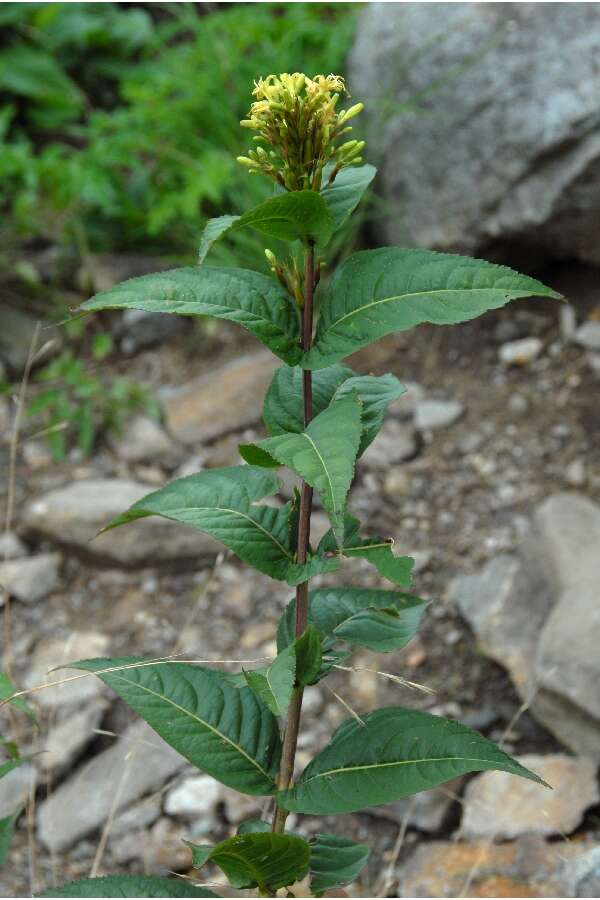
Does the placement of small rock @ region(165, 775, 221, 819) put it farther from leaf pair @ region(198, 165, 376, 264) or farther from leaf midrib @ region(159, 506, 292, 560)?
leaf pair @ region(198, 165, 376, 264)

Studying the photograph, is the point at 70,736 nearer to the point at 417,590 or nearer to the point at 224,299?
the point at 417,590

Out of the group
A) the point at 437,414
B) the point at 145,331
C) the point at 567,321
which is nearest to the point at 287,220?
the point at 437,414

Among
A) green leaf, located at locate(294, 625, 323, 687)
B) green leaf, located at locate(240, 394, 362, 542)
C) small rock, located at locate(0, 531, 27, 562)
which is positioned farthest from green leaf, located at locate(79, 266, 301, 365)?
small rock, located at locate(0, 531, 27, 562)

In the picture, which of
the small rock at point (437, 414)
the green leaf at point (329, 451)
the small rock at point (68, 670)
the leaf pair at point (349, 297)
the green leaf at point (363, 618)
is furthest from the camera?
the small rock at point (437, 414)

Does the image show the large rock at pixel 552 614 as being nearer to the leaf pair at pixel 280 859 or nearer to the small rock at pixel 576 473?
the small rock at pixel 576 473

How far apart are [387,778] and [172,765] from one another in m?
1.48

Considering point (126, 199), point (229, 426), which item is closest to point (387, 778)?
point (229, 426)

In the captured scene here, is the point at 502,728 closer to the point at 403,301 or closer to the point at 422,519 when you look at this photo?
the point at 422,519

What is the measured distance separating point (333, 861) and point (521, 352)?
2.51 metres

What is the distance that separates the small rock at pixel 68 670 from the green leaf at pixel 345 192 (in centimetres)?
181

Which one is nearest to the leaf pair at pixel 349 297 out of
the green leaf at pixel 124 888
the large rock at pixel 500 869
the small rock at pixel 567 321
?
the green leaf at pixel 124 888

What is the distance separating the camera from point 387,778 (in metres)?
1.32

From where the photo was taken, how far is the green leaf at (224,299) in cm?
120

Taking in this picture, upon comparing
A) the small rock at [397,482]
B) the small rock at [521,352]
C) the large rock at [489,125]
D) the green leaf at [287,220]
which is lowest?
the small rock at [397,482]
